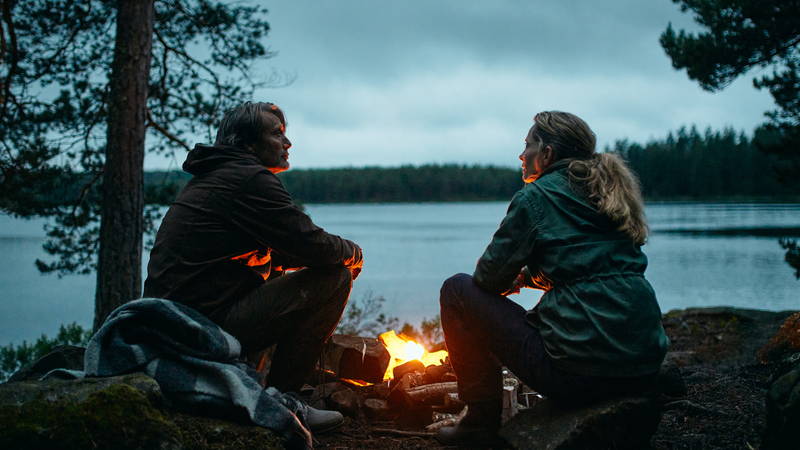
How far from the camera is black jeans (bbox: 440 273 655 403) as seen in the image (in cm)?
263

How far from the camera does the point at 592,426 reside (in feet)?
8.50

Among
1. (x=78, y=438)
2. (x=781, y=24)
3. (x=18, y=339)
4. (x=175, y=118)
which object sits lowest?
(x=18, y=339)

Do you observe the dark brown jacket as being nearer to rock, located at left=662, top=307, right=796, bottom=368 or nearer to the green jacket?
the green jacket

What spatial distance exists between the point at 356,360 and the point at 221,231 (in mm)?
1553

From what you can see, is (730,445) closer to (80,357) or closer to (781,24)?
(80,357)

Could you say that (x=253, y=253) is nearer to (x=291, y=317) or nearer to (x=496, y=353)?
(x=291, y=317)

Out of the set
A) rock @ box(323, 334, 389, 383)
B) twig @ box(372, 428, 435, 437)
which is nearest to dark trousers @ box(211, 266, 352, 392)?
twig @ box(372, 428, 435, 437)

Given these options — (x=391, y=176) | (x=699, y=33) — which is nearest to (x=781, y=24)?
(x=699, y=33)

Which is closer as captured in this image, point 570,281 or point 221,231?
point 570,281

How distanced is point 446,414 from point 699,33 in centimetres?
702

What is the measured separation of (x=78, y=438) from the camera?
225cm

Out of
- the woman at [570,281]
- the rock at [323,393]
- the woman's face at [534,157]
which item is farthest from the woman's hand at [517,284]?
the rock at [323,393]

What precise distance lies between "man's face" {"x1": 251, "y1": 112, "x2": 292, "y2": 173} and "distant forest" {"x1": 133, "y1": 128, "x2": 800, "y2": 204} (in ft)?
138

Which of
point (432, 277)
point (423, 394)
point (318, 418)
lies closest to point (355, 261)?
point (318, 418)
